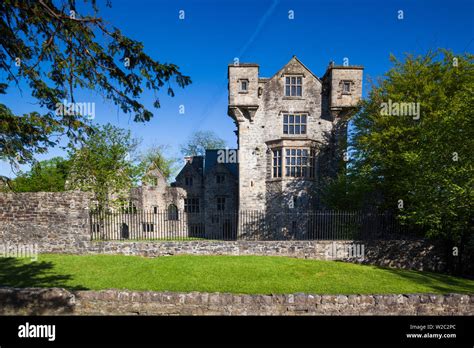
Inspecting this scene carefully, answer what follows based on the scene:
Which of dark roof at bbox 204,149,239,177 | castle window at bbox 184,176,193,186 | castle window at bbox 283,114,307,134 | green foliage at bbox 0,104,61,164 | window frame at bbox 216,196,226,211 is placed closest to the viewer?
green foliage at bbox 0,104,61,164

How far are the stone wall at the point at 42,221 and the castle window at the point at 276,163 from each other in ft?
52.7

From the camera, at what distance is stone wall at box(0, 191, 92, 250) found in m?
14.7

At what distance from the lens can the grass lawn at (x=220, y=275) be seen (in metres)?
10.1

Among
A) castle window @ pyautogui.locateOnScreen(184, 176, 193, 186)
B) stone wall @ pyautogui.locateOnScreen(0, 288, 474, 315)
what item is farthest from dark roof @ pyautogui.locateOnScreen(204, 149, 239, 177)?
stone wall @ pyautogui.locateOnScreen(0, 288, 474, 315)

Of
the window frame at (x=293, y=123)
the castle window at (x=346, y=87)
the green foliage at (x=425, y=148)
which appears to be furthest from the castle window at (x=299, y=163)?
the castle window at (x=346, y=87)

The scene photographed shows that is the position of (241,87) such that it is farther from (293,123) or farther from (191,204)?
(191,204)

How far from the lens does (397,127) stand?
16.8 meters

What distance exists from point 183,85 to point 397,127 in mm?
16556

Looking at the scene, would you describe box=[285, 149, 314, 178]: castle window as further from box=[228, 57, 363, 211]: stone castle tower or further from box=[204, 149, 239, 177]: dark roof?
box=[204, 149, 239, 177]: dark roof

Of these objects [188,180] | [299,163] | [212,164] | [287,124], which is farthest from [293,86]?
[188,180]

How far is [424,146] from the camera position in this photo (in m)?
14.3

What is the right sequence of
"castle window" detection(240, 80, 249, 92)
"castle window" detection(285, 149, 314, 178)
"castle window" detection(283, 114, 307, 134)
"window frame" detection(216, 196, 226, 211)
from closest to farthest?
"castle window" detection(285, 149, 314, 178), "castle window" detection(240, 80, 249, 92), "castle window" detection(283, 114, 307, 134), "window frame" detection(216, 196, 226, 211)

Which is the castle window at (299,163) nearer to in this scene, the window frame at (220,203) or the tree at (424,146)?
the tree at (424,146)

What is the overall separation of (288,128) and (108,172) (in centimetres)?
1830
